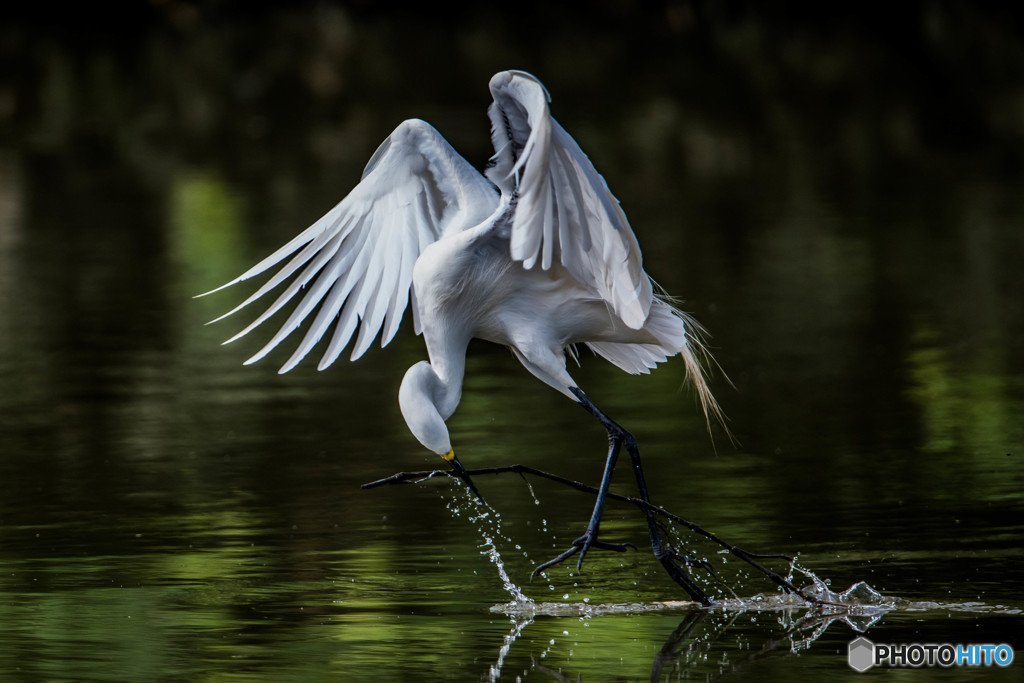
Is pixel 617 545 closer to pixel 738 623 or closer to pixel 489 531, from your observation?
pixel 738 623

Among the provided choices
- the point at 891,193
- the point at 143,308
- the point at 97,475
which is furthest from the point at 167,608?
the point at 891,193

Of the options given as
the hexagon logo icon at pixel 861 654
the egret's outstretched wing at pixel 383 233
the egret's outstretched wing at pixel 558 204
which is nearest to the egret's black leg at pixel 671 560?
the egret's outstretched wing at pixel 558 204

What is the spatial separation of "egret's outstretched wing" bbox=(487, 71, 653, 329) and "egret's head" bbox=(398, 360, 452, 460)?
64cm

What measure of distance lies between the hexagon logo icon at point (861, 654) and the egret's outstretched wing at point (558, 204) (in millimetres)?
1519

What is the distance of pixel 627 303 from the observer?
711 cm

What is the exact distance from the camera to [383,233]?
825 centimetres

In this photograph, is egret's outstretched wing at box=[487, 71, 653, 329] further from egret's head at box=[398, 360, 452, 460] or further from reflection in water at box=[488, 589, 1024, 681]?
reflection in water at box=[488, 589, 1024, 681]

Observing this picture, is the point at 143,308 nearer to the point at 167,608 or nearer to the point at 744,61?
the point at 167,608

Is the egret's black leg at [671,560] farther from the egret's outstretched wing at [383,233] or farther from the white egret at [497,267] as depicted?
the egret's outstretched wing at [383,233]

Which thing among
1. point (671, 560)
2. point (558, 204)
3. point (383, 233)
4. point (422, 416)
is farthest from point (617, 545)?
point (383, 233)

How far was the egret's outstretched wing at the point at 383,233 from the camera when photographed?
8.01 m

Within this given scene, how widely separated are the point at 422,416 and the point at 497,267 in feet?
2.74

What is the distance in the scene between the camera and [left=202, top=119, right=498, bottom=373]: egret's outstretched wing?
8.01 metres

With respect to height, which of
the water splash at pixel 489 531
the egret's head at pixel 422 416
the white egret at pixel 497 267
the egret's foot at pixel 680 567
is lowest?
the egret's foot at pixel 680 567
